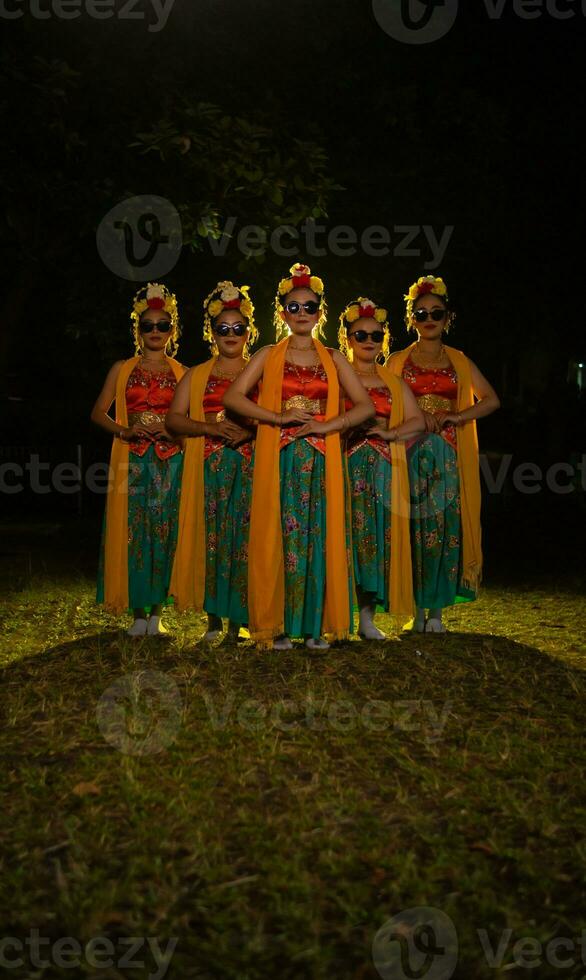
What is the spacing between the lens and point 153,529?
8438 millimetres

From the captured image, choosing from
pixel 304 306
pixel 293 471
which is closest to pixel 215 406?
pixel 293 471

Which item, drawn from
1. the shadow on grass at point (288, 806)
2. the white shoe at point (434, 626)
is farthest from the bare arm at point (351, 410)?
the white shoe at point (434, 626)

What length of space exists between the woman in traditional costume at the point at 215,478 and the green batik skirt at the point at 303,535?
0.43 metres

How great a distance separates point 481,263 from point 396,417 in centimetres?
1704

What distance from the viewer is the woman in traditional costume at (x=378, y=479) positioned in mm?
8328

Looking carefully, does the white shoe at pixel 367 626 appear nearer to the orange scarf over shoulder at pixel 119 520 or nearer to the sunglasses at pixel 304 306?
the orange scarf over shoulder at pixel 119 520

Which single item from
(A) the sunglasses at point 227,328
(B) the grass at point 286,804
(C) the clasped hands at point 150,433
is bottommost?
(B) the grass at point 286,804

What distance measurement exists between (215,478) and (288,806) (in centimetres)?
386

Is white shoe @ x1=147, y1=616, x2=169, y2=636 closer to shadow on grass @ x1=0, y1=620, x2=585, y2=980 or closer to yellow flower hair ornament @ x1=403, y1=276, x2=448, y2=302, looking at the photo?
shadow on grass @ x1=0, y1=620, x2=585, y2=980

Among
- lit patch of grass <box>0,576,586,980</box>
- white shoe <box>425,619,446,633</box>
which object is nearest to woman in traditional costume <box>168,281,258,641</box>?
lit patch of grass <box>0,576,586,980</box>

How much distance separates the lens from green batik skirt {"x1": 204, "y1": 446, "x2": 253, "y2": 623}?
7988mm

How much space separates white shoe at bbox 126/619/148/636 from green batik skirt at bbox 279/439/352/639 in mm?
1356

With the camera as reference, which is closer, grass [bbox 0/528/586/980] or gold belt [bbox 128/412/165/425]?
grass [bbox 0/528/586/980]

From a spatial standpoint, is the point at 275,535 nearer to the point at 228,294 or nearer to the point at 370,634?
the point at 370,634
